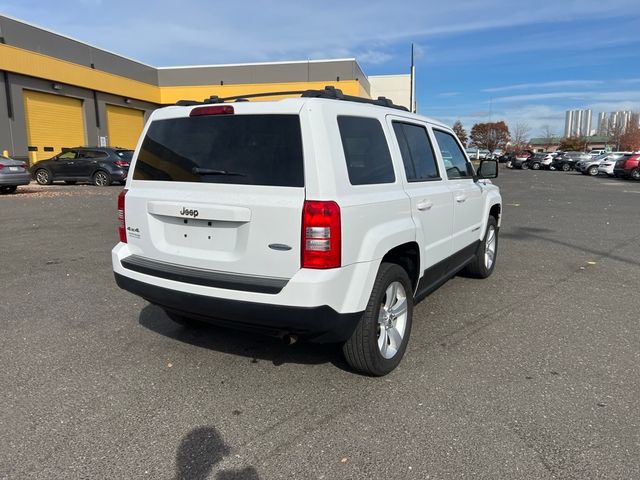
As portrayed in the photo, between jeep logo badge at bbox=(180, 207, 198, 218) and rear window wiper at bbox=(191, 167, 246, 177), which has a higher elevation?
rear window wiper at bbox=(191, 167, 246, 177)

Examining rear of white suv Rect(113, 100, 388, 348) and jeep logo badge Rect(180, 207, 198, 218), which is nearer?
rear of white suv Rect(113, 100, 388, 348)

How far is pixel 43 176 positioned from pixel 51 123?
707cm

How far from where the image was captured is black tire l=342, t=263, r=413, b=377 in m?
3.30

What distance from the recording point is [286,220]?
2.93 meters

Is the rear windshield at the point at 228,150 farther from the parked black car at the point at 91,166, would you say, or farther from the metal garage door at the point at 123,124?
the metal garage door at the point at 123,124

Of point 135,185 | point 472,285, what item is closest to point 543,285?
point 472,285

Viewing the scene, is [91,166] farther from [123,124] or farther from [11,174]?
[123,124]

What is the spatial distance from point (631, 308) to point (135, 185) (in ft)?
16.2

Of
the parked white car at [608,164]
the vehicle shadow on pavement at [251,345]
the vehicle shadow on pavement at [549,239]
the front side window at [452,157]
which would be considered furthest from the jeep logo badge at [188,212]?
the parked white car at [608,164]

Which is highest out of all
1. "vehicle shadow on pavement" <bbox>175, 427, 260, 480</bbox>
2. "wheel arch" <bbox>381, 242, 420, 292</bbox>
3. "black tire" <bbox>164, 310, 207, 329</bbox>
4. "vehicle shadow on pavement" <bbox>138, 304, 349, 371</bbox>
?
"wheel arch" <bbox>381, 242, 420, 292</bbox>

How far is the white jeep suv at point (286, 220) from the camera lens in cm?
294

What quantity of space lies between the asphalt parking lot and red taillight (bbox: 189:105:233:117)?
1.85m

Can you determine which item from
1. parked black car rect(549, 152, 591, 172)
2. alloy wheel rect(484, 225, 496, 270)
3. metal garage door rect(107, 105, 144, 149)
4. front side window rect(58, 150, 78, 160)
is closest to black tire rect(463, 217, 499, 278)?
alloy wheel rect(484, 225, 496, 270)

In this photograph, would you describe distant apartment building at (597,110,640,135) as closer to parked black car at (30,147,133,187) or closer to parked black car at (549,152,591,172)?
parked black car at (549,152,591,172)
